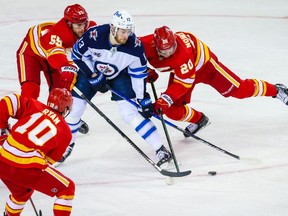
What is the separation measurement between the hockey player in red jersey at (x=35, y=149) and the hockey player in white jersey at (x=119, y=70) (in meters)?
1.02

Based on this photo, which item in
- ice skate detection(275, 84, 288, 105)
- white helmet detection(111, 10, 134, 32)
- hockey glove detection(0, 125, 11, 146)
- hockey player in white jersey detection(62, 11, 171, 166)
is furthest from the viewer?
ice skate detection(275, 84, 288, 105)

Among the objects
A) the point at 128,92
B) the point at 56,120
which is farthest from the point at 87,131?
the point at 56,120

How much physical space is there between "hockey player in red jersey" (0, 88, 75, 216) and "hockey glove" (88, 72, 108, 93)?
1071 millimetres

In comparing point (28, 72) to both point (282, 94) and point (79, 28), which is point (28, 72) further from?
point (282, 94)

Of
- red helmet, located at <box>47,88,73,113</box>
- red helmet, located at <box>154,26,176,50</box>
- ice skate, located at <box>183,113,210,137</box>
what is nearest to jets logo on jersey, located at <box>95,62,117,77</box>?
red helmet, located at <box>154,26,176,50</box>

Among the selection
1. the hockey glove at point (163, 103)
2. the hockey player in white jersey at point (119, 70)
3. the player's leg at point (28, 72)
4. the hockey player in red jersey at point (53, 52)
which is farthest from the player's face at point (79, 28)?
the hockey glove at point (163, 103)

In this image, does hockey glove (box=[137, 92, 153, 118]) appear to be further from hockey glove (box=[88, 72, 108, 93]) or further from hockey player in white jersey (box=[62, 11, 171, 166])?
hockey glove (box=[88, 72, 108, 93])

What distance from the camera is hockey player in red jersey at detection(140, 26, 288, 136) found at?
546 cm

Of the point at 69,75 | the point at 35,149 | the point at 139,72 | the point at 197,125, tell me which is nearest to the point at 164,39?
the point at 139,72

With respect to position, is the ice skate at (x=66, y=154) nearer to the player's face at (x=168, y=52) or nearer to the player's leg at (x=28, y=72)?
the player's leg at (x=28, y=72)

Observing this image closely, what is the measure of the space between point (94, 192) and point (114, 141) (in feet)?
3.19

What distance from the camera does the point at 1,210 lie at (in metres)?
4.85

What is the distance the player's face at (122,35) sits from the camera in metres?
5.25

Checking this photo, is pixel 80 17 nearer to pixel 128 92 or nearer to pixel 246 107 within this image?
pixel 128 92
